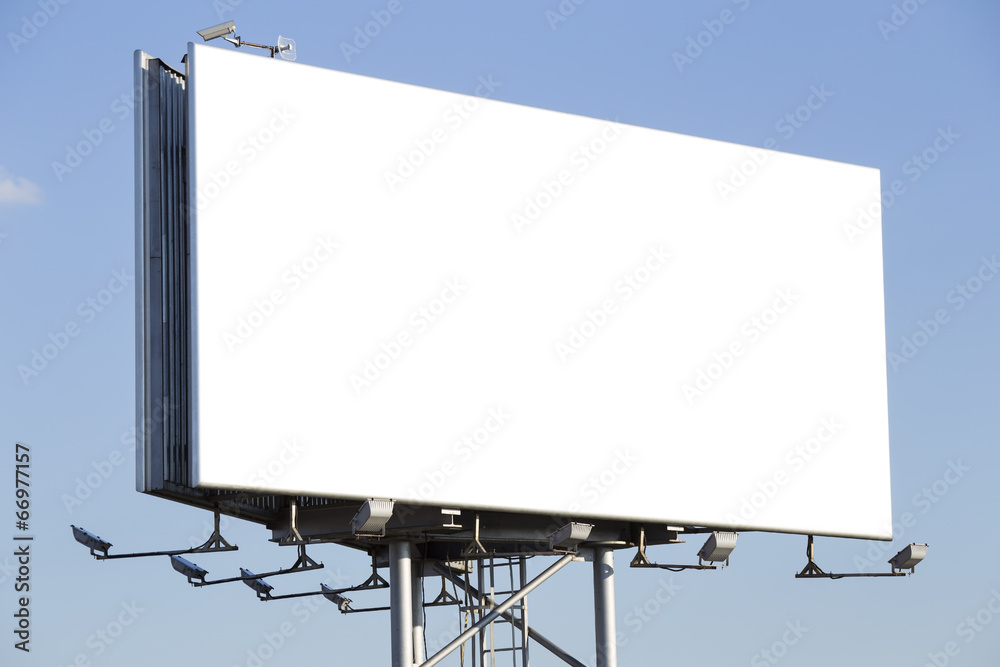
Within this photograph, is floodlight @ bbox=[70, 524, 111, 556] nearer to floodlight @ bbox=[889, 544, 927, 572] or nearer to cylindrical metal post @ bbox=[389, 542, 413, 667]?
cylindrical metal post @ bbox=[389, 542, 413, 667]

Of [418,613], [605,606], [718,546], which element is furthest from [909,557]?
[418,613]

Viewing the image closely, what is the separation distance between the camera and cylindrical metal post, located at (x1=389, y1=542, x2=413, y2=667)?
71.1ft

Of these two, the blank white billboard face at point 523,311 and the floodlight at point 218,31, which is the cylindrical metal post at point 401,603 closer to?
the blank white billboard face at point 523,311

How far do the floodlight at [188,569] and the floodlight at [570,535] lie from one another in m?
4.95

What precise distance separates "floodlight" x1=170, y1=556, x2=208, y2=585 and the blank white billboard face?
345cm

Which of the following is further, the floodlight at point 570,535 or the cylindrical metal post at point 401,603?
the cylindrical metal post at point 401,603

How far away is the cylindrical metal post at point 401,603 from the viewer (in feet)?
71.1

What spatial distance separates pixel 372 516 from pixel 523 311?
390 cm

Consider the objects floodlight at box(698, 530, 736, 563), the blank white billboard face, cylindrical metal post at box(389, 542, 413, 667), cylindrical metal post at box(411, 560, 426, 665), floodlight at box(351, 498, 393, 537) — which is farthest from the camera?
cylindrical metal post at box(411, 560, 426, 665)

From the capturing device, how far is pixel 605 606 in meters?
24.0

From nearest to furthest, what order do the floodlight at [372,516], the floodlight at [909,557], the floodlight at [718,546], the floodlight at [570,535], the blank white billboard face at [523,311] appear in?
the blank white billboard face at [523,311]
the floodlight at [372,516]
the floodlight at [570,535]
the floodlight at [718,546]
the floodlight at [909,557]

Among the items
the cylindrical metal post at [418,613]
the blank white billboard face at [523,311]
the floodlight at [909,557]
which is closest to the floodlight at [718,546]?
the blank white billboard face at [523,311]

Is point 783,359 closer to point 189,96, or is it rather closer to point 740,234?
point 740,234

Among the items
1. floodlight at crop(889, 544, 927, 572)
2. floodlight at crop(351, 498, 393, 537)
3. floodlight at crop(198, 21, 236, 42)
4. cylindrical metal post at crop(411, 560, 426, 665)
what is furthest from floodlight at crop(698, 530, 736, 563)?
floodlight at crop(198, 21, 236, 42)
